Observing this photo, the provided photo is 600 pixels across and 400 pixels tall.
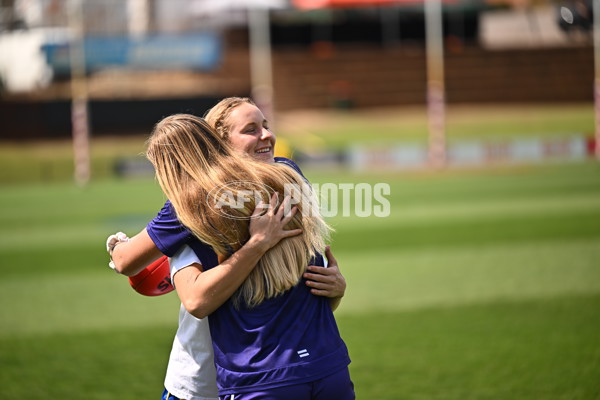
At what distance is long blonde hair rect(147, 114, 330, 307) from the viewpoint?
2.74 metres

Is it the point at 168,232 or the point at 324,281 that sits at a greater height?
the point at 168,232

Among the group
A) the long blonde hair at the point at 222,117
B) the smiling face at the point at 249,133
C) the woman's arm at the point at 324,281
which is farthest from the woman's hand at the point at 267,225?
the long blonde hair at the point at 222,117

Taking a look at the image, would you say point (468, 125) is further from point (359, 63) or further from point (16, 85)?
point (16, 85)

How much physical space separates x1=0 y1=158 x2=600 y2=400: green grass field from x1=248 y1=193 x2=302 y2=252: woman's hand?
3253mm

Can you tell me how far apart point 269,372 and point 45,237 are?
11.8 metres

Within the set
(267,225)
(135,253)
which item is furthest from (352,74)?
(267,225)

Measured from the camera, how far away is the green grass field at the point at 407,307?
240 inches

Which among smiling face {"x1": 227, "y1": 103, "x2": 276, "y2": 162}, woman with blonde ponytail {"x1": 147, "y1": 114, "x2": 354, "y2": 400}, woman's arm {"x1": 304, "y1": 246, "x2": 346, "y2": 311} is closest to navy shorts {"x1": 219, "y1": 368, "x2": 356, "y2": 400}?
woman with blonde ponytail {"x1": 147, "y1": 114, "x2": 354, "y2": 400}

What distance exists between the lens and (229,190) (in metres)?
2.71

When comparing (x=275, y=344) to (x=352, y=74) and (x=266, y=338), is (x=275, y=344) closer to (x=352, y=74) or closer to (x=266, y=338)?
(x=266, y=338)

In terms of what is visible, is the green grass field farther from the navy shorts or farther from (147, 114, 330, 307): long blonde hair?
(147, 114, 330, 307): long blonde hair

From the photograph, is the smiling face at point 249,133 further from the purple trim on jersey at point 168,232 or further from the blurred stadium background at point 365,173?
the blurred stadium background at point 365,173

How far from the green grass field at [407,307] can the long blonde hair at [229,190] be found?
316cm

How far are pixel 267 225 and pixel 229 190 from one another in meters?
0.18
